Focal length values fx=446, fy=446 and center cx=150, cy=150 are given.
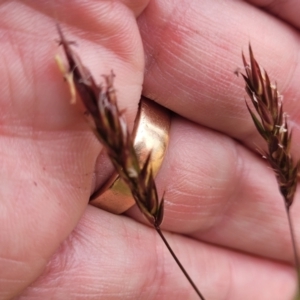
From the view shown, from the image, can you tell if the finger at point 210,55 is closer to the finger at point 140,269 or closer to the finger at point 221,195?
the finger at point 221,195

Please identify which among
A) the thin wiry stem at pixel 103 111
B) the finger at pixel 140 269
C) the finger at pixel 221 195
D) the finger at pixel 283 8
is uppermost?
the finger at pixel 283 8

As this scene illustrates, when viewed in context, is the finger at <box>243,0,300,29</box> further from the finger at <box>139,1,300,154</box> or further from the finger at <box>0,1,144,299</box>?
the finger at <box>0,1,144,299</box>

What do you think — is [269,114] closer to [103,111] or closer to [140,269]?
[103,111]

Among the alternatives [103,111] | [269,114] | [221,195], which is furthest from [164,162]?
[103,111]

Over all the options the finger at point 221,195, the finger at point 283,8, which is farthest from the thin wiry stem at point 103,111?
the finger at point 283,8

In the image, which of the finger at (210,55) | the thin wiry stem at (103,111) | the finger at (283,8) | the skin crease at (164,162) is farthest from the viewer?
the finger at (283,8)

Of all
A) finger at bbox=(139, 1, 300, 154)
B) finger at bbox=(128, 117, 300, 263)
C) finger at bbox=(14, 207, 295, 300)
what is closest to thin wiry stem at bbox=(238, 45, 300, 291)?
finger at bbox=(139, 1, 300, 154)

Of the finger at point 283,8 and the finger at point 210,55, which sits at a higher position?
the finger at point 283,8
